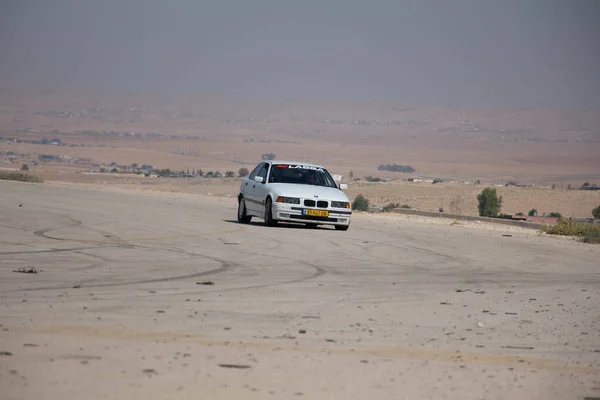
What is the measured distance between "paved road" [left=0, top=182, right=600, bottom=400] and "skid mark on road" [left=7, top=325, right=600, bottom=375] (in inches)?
0.7

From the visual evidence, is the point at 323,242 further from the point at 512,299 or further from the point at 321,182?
the point at 512,299

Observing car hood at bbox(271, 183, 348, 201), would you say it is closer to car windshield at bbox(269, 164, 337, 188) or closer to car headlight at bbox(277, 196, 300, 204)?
car headlight at bbox(277, 196, 300, 204)

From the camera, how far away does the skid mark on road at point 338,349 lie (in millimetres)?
8594

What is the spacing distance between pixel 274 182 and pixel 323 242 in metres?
5.08

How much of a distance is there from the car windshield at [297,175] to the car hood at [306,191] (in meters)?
0.48

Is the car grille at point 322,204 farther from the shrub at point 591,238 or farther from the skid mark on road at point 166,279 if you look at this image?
the skid mark on road at point 166,279

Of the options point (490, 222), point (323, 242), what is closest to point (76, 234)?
point (323, 242)

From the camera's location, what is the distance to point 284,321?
407 inches

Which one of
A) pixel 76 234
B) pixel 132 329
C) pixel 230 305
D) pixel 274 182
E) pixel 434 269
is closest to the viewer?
pixel 132 329

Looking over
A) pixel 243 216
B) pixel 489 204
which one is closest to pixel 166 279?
pixel 243 216

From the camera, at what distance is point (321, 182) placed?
88.7 feet

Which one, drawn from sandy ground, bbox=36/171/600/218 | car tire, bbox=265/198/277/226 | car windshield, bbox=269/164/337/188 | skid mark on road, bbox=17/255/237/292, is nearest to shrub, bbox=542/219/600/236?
car windshield, bbox=269/164/337/188

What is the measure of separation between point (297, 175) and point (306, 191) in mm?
1415

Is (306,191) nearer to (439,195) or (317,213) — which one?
(317,213)
